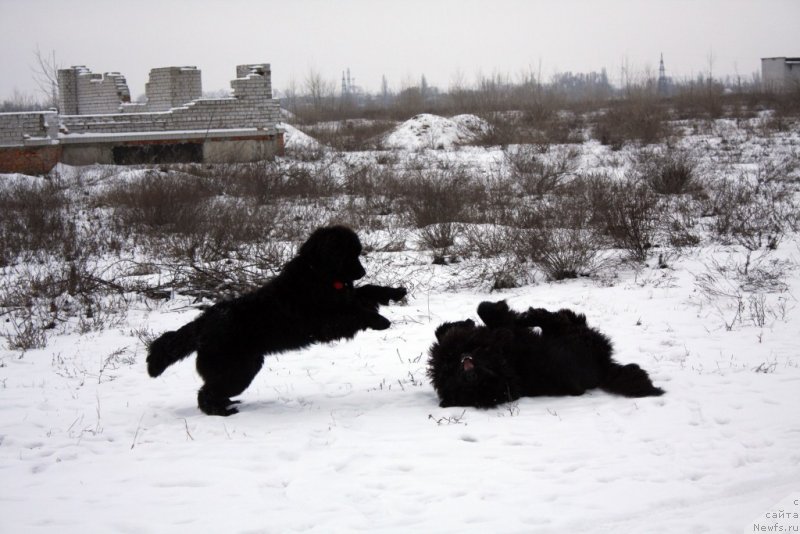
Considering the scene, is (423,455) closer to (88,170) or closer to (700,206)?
(700,206)

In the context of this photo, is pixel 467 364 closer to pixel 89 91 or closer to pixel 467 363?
pixel 467 363

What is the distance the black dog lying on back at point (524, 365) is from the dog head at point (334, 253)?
36.1 inches

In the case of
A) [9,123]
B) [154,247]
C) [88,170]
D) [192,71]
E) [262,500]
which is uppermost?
[192,71]

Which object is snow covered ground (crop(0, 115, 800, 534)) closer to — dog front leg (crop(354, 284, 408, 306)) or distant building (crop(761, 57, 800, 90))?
dog front leg (crop(354, 284, 408, 306))

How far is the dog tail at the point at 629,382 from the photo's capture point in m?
4.68

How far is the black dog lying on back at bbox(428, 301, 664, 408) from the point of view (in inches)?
188

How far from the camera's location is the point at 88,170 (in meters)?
20.4

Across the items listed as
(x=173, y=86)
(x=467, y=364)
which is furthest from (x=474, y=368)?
(x=173, y=86)

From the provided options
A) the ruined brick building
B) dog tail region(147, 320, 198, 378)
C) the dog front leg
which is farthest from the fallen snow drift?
the ruined brick building

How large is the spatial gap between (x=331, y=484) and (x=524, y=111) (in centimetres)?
3082

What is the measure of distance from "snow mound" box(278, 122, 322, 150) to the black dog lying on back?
20.0 meters

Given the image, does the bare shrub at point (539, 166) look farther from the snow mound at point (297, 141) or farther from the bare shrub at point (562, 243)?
the snow mound at point (297, 141)

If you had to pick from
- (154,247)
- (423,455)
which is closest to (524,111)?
(154,247)

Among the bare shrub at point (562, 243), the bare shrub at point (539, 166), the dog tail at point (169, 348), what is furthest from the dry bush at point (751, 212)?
the dog tail at point (169, 348)
